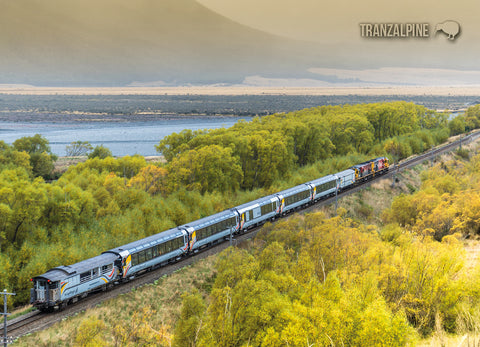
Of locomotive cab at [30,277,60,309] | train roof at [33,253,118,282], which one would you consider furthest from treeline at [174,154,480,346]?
locomotive cab at [30,277,60,309]

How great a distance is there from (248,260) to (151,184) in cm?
3576

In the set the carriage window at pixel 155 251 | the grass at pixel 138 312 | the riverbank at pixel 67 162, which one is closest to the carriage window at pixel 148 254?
the carriage window at pixel 155 251

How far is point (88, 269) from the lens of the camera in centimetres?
3744

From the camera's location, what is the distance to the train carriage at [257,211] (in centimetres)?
5531

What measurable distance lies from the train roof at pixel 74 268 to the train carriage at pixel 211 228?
388 inches

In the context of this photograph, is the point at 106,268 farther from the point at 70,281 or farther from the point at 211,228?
the point at 211,228

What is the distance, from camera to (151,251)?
142 feet

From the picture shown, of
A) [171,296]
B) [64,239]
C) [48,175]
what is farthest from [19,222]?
[48,175]

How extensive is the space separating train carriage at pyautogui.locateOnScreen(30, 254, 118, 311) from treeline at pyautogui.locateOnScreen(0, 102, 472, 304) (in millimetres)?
5373

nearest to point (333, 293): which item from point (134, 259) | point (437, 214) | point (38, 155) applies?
point (134, 259)

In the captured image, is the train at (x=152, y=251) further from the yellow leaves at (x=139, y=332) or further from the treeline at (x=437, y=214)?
the treeline at (x=437, y=214)

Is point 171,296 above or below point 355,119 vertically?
below

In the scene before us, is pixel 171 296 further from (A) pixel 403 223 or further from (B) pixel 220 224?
(A) pixel 403 223

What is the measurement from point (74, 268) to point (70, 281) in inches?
45.0
